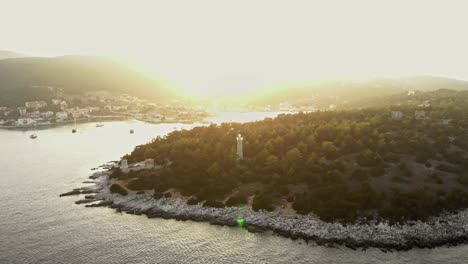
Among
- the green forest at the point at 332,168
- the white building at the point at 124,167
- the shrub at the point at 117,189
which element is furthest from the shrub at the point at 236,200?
the white building at the point at 124,167

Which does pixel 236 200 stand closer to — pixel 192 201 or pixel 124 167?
pixel 192 201

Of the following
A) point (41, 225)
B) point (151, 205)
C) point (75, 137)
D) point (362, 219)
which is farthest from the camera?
point (75, 137)

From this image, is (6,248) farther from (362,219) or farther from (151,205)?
(362,219)

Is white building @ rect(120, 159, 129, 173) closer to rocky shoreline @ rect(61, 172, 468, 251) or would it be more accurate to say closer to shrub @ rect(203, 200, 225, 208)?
rocky shoreline @ rect(61, 172, 468, 251)

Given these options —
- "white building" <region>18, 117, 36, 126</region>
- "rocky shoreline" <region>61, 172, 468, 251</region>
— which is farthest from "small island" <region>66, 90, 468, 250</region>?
"white building" <region>18, 117, 36, 126</region>

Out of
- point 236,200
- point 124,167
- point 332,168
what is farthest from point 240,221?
point 124,167

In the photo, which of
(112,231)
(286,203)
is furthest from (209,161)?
(112,231)
